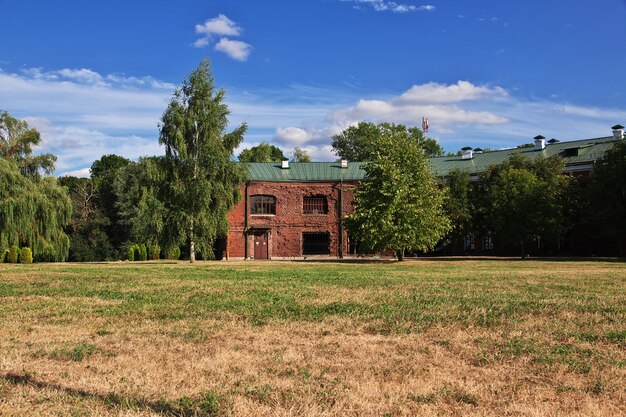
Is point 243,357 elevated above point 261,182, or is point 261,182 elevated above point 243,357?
point 261,182

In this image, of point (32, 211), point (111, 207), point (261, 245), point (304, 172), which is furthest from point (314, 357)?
point (111, 207)

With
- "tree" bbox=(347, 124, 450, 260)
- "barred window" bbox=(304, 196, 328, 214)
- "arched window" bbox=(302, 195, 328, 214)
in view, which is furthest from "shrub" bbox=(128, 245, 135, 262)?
"tree" bbox=(347, 124, 450, 260)

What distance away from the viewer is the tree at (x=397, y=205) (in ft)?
117

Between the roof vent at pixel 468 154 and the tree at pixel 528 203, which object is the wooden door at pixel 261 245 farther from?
the roof vent at pixel 468 154

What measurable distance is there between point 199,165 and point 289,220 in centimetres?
1512

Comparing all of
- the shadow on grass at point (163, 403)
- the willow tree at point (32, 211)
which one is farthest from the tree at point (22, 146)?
the shadow on grass at point (163, 403)

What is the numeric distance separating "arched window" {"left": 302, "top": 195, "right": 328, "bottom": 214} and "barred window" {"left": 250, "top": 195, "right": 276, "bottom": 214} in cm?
285

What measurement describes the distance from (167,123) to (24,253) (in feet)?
44.4

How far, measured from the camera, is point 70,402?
493 centimetres

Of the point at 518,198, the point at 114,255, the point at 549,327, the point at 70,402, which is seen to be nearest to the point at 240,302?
the point at 549,327

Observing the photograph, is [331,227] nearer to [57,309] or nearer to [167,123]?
[167,123]

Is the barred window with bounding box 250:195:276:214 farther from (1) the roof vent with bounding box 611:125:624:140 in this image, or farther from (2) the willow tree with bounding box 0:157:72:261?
(1) the roof vent with bounding box 611:125:624:140

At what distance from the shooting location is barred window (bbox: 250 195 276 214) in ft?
166

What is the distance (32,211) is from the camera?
34.4 m
